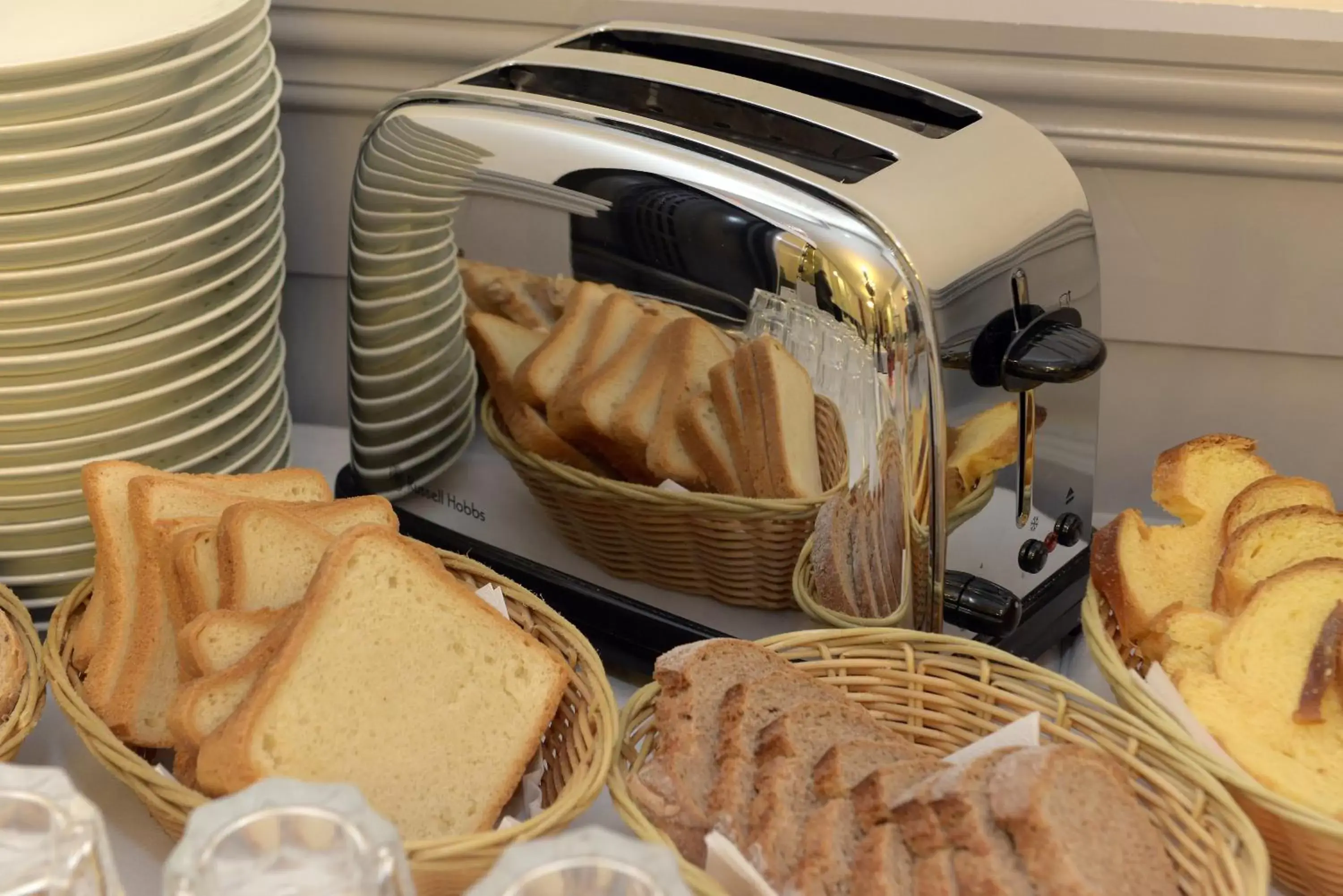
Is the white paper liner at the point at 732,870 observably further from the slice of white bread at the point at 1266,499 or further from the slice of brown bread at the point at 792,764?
the slice of white bread at the point at 1266,499

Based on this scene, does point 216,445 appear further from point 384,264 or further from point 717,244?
point 717,244

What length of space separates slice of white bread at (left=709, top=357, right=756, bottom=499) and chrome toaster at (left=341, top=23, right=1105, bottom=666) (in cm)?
3

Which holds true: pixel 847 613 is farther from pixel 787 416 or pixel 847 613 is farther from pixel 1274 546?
pixel 1274 546

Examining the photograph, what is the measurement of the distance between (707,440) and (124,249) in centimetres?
39

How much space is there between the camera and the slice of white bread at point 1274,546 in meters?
0.82

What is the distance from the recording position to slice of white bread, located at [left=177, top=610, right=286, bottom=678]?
746 millimetres

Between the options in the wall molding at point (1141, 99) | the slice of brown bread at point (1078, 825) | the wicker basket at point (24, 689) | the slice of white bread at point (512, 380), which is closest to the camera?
the slice of brown bread at point (1078, 825)

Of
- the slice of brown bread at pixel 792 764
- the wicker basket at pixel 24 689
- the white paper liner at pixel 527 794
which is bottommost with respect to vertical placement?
the white paper liner at pixel 527 794

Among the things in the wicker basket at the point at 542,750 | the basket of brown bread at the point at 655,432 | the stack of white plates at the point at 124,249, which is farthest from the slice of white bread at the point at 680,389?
the stack of white plates at the point at 124,249

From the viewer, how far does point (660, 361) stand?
815 millimetres

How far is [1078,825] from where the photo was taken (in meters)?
0.65

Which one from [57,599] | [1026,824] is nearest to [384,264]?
[57,599]

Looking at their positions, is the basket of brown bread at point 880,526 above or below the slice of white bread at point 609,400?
below

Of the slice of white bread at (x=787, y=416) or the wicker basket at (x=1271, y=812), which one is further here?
the slice of white bread at (x=787, y=416)
